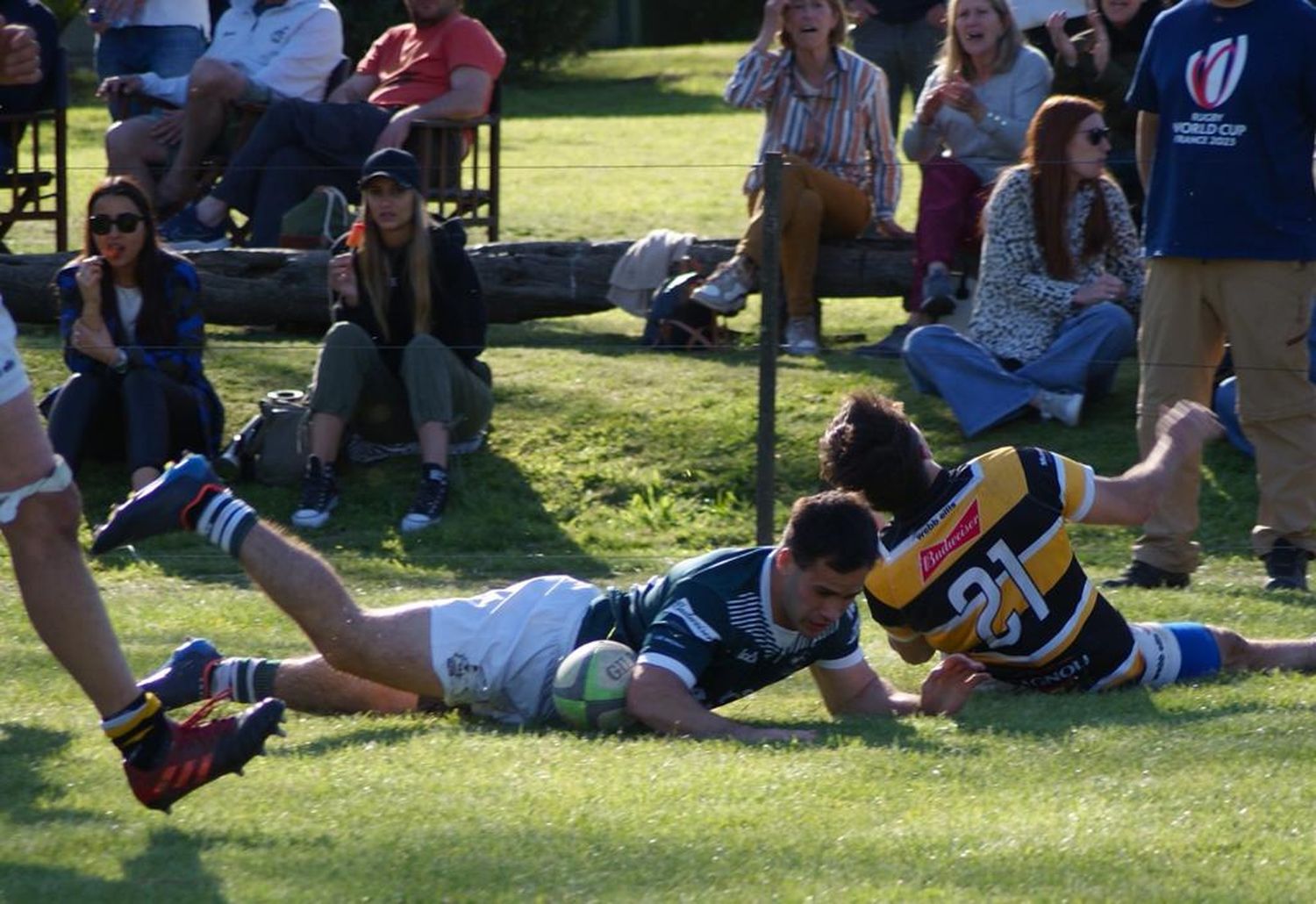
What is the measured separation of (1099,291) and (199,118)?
533 centimetres

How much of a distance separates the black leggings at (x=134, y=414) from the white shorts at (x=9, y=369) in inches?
163

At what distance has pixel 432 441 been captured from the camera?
874cm

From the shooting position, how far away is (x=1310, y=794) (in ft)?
14.6

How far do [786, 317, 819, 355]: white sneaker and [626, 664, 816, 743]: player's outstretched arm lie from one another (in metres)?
5.48

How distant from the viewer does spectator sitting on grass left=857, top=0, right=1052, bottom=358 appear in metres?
10.2

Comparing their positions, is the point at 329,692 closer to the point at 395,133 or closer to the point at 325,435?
the point at 325,435

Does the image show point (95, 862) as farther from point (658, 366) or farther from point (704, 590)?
point (658, 366)

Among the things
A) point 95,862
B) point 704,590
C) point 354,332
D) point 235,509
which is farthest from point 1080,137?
point 95,862

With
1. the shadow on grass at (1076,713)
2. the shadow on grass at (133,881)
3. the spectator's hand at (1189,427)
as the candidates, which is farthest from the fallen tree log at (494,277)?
the shadow on grass at (133,881)

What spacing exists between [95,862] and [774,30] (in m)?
7.54

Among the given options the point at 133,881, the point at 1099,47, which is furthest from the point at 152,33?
the point at 133,881

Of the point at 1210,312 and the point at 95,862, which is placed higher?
the point at 1210,312

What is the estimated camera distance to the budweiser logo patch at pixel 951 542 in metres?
5.34

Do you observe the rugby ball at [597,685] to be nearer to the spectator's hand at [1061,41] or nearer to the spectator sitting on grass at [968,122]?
the spectator sitting on grass at [968,122]
